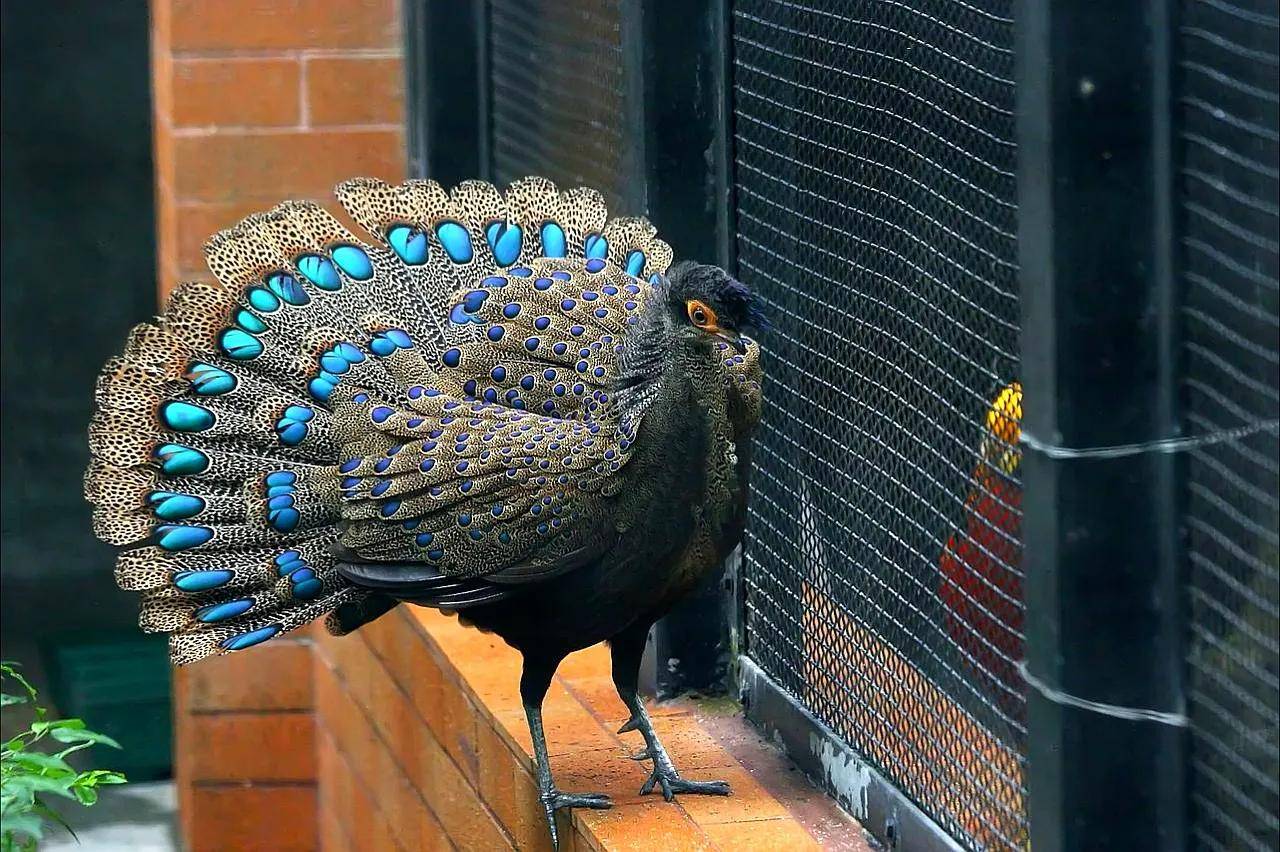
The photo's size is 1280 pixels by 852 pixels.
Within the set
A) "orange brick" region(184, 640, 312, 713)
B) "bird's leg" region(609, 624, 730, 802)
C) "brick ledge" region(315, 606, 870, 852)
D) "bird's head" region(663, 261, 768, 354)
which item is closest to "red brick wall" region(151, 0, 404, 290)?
"orange brick" region(184, 640, 312, 713)

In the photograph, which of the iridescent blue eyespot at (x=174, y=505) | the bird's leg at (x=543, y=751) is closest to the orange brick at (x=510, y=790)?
the bird's leg at (x=543, y=751)

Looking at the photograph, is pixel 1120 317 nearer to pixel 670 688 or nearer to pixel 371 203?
pixel 371 203

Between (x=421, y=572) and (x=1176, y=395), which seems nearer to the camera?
(x=1176, y=395)

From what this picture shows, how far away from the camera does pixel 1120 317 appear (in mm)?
2424

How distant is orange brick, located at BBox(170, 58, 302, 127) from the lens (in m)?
5.89

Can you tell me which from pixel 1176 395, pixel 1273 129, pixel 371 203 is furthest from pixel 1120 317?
pixel 371 203

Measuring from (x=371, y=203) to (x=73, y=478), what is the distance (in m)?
5.93

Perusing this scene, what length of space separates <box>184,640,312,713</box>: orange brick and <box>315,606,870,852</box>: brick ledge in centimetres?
16

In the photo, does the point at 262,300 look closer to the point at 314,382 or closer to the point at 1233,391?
the point at 314,382

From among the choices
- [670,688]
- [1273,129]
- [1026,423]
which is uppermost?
[1273,129]

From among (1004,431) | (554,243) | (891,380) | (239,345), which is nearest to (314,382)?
(239,345)

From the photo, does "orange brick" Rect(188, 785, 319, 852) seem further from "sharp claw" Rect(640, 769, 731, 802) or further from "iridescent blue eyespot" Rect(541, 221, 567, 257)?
"iridescent blue eyespot" Rect(541, 221, 567, 257)

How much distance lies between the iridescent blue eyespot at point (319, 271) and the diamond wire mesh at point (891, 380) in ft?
2.78

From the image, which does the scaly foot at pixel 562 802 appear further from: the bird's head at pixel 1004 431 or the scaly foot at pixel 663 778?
the bird's head at pixel 1004 431
